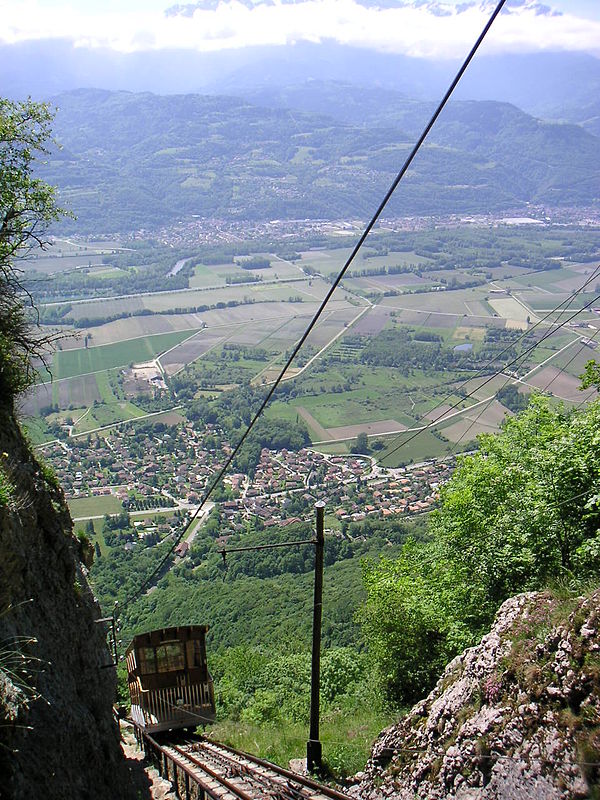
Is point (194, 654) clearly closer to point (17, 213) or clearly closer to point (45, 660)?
point (45, 660)

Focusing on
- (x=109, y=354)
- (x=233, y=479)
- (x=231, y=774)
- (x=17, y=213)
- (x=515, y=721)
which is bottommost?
(x=233, y=479)

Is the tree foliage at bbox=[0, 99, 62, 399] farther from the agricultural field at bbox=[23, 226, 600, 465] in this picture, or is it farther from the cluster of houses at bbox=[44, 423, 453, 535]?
the agricultural field at bbox=[23, 226, 600, 465]

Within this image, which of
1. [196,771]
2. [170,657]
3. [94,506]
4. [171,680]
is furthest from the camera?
[94,506]

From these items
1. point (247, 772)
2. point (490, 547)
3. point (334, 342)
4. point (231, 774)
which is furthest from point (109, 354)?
point (247, 772)

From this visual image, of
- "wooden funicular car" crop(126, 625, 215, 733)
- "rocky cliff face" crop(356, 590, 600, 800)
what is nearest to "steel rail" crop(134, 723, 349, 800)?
"rocky cliff face" crop(356, 590, 600, 800)

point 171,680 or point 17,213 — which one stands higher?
point 17,213

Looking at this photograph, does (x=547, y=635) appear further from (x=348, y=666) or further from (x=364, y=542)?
(x=364, y=542)

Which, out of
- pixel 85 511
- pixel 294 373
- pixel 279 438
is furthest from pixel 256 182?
pixel 85 511

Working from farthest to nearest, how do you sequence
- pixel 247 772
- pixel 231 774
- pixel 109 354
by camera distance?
pixel 109 354 < pixel 231 774 < pixel 247 772
